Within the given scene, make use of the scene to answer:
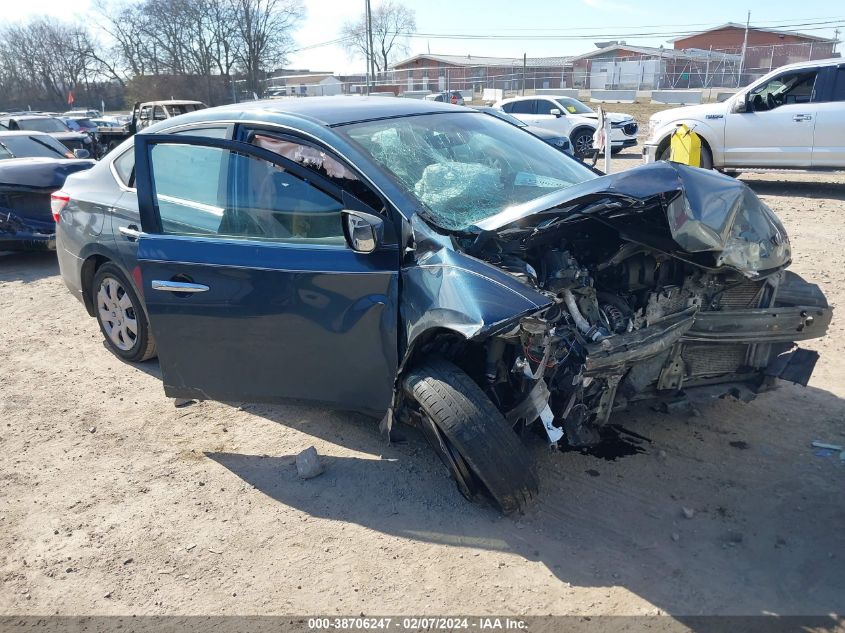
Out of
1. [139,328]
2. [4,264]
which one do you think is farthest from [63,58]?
[139,328]

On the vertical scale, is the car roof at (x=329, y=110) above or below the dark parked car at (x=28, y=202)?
above

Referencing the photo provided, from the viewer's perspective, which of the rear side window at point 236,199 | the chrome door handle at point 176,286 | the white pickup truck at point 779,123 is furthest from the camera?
the white pickup truck at point 779,123

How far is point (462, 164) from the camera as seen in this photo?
3793 mm

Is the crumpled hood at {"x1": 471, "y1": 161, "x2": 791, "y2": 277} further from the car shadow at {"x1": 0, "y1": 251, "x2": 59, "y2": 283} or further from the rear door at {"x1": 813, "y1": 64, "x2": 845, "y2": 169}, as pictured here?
the rear door at {"x1": 813, "y1": 64, "x2": 845, "y2": 169}

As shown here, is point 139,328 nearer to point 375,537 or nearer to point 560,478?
point 375,537

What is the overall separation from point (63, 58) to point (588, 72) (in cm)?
5146

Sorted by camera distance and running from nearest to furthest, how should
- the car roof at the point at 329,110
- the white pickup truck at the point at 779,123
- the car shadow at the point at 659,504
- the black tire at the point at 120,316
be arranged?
the car shadow at the point at 659,504 → the car roof at the point at 329,110 → the black tire at the point at 120,316 → the white pickup truck at the point at 779,123

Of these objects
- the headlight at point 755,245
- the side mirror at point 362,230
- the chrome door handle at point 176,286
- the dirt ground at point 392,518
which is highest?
the side mirror at point 362,230

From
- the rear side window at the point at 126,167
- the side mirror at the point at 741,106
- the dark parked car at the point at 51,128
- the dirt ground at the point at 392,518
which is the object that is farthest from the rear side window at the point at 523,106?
the dirt ground at the point at 392,518

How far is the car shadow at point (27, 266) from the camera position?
8248mm

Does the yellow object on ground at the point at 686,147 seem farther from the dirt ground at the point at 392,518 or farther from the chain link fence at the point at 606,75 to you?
the chain link fence at the point at 606,75

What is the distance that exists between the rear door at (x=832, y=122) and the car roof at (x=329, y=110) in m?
8.69

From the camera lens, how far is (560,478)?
136 inches

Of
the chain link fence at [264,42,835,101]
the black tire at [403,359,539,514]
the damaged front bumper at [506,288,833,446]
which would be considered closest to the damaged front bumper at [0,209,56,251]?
the black tire at [403,359,539,514]
